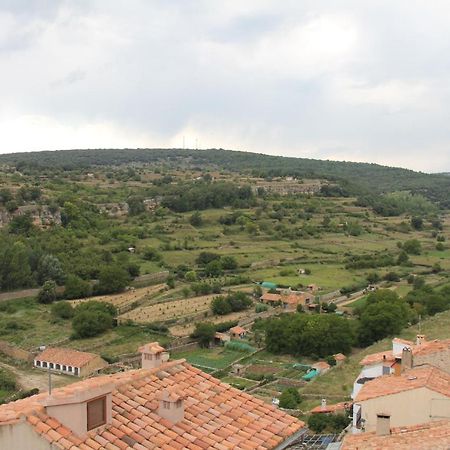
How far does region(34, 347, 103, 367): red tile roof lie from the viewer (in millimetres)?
37503

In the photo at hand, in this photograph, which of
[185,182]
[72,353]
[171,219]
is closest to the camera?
[72,353]

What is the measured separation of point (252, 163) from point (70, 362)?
139445mm

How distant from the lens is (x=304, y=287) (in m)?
57.7

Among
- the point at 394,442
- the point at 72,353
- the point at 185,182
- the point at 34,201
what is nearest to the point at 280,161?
the point at 185,182

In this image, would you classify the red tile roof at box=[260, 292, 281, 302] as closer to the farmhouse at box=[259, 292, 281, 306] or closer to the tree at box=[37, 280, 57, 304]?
the farmhouse at box=[259, 292, 281, 306]

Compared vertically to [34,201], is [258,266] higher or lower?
lower

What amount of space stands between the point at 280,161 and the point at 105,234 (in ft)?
386

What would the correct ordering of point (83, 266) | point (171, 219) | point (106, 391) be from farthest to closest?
point (171, 219) → point (83, 266) → point (106, 391)

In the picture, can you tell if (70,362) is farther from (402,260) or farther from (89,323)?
(402,260)

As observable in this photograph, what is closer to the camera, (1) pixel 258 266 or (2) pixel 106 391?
(2) pixel 106 391

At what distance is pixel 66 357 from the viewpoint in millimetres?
38188

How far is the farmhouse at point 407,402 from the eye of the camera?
13.4 meters

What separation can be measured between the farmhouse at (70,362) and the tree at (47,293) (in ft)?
42.6

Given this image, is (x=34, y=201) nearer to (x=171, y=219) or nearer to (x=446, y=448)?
(x=171, y=219)
